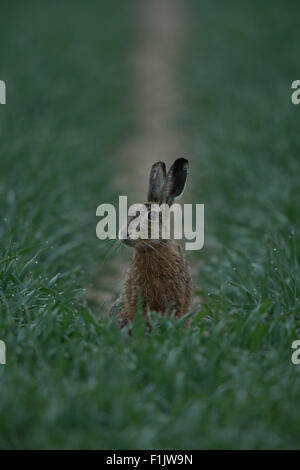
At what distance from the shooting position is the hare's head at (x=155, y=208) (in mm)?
3953

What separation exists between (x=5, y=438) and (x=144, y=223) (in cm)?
149

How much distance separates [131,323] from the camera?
155 inches

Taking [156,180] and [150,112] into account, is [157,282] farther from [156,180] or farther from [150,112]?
[150,112]

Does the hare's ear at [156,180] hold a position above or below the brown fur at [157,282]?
above

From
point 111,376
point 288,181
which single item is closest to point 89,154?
point 288,181

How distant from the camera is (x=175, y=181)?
14.0 feet

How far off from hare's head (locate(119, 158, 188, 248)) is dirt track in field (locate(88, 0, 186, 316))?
Answer: 839 mm

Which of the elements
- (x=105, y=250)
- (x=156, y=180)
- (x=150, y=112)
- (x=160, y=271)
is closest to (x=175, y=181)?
(x=156, y=180)

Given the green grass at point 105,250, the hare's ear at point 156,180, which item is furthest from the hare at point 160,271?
the green grass at point 105,250

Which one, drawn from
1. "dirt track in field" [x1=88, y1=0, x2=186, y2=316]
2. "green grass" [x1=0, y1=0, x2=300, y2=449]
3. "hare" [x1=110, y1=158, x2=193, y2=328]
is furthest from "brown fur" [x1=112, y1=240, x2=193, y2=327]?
"dirt track in field" [x1=88, y1=0, x2=186, y2=316]

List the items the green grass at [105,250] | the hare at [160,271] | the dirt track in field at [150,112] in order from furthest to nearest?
the dirt track in field at [150,112] → the hare at [160,271] → the green grass at [105,250]

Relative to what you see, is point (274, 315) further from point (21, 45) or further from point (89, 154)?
point (21, 45)

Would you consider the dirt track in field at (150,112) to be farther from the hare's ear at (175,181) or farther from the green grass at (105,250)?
the hare's ear at (175,181)

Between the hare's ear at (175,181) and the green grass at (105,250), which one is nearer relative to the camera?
the green grass at (105,250)
